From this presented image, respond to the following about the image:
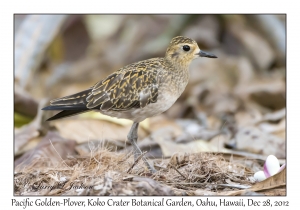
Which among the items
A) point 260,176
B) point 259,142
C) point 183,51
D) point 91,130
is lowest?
point 260,176

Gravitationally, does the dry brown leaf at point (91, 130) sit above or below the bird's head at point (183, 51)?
below

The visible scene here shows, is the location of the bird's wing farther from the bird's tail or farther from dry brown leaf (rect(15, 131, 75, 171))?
dry brown leaf (rect(15, 131, 75, 171))

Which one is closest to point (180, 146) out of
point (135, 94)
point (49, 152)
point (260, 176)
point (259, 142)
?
point (259, 142)

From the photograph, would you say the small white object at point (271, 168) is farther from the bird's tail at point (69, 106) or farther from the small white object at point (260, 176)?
the bird's tail at point (69, 106)

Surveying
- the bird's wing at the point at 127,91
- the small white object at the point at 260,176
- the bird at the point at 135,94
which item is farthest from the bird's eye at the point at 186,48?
the small white object at the point at 260,176

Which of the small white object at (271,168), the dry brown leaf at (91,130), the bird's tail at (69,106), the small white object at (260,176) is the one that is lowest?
the small white object at (260,176)

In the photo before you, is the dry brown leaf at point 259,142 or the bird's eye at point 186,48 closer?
the bird's eye at point 186,48

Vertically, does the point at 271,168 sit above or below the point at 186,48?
below

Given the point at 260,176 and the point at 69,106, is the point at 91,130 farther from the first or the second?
the point at 260,176

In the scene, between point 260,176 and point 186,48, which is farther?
point 186,48
